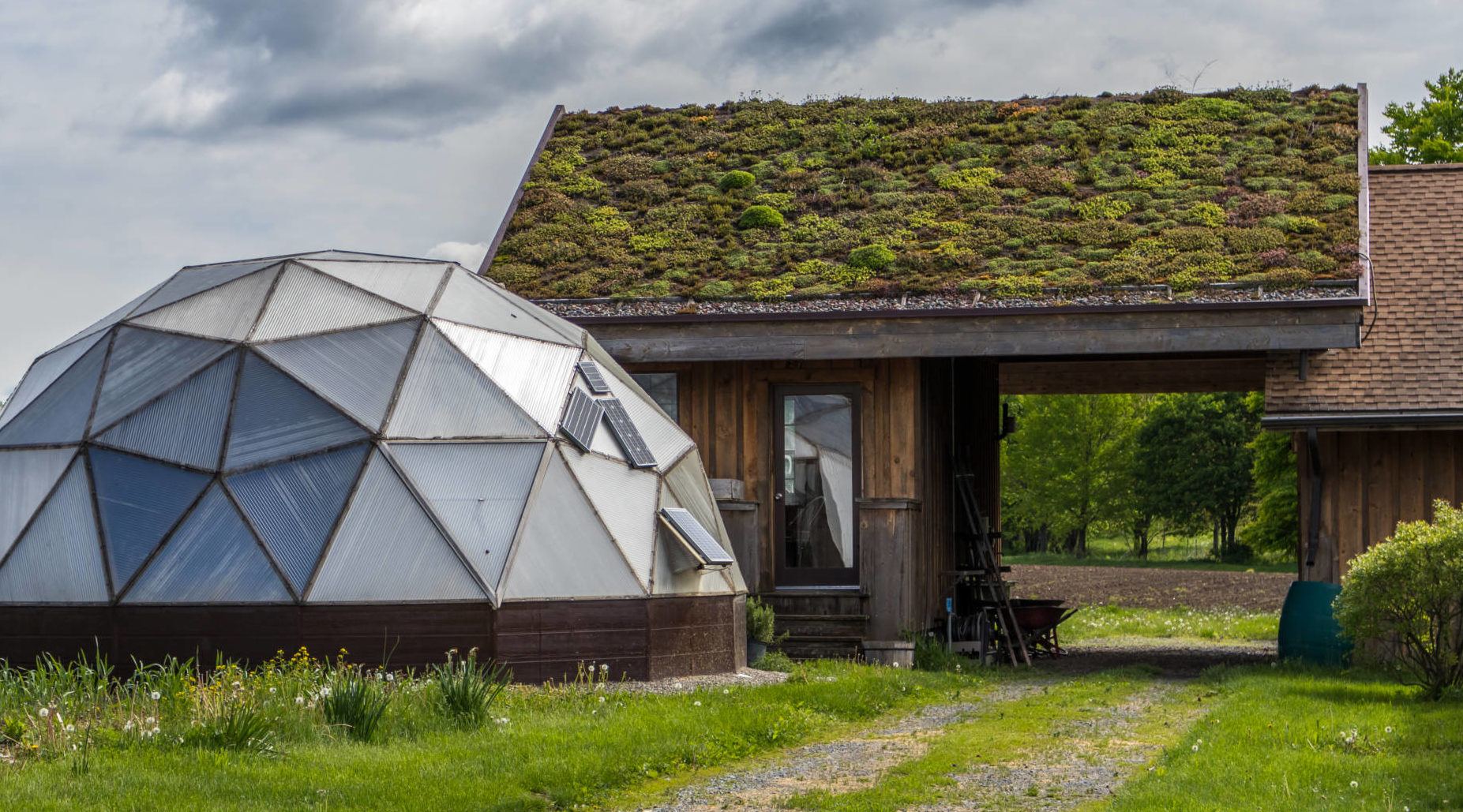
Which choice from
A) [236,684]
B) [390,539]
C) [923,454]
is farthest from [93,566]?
[923,454]

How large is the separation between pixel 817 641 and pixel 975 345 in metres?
3.63

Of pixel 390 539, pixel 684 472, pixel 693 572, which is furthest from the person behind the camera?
Result: pixel 684 472

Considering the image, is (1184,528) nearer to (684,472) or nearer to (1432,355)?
(1432,355)

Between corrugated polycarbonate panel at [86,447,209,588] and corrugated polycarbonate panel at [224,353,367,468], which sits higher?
corrugated polycarbonate panel at [224,353,367,468]

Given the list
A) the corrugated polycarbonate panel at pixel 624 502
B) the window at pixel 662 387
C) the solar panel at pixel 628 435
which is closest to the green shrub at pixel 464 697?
the corrugated polycarbonate panel at pixel 624 502

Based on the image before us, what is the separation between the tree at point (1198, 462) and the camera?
5206 cm

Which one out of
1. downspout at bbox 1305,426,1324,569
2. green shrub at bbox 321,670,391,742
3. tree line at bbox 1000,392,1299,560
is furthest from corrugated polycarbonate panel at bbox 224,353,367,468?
tree line at bbox 1000,392,1299,560

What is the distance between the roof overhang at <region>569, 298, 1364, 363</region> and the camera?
14.8 metres

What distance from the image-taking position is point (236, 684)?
8875 mm

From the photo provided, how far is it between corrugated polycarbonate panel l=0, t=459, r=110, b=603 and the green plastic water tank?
35.8 ft

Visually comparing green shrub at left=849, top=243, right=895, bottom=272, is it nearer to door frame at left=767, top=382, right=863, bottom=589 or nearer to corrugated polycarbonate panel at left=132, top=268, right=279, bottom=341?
door frame at left=767, top=382, right=863, bottom=589

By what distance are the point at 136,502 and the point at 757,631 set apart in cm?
591

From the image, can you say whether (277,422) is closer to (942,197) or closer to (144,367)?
(144,367)

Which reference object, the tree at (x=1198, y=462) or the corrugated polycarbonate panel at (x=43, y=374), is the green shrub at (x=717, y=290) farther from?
the tree at (x=1198, y=462)
